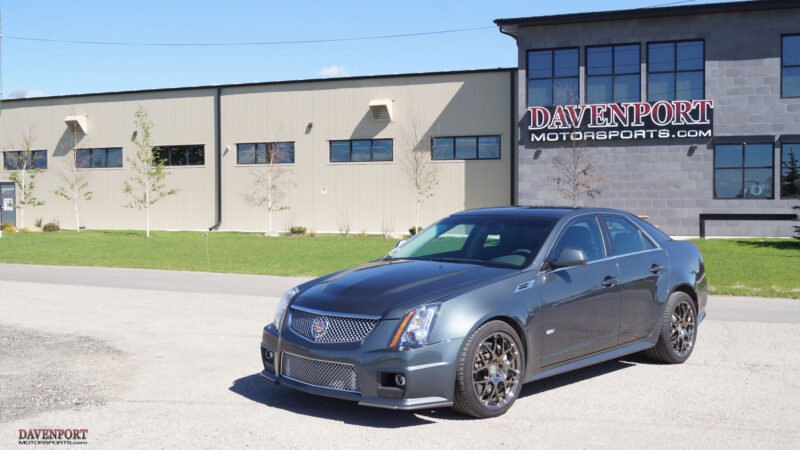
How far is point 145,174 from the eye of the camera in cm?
3791

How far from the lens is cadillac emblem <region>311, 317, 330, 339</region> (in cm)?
546

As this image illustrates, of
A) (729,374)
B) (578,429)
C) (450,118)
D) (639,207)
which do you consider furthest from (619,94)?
(578,429)

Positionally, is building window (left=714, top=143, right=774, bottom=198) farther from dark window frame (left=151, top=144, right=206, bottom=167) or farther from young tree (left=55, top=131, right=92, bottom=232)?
young tree (left=55, top=131, right=92, bottom=232)

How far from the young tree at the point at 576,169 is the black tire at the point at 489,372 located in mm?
25616

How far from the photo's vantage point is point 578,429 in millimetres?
5199

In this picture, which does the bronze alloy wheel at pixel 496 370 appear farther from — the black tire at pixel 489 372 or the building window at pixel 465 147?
the building window at pixel 465 147

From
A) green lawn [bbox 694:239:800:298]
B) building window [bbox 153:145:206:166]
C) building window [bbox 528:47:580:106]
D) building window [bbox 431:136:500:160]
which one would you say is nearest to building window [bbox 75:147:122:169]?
building window [bbox 153:145:206:166]

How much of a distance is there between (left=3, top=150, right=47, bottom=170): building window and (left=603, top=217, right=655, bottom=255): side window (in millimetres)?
41361

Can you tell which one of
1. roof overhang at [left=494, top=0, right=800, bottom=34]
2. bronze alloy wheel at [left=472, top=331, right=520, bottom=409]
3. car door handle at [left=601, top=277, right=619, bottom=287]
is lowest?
bronze alloy wheel at [left=472, top=331, right=520, bottom=409]

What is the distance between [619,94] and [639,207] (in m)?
4.65

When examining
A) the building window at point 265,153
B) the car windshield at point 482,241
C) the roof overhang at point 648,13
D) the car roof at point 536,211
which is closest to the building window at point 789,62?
the roof overhang at point 648,13

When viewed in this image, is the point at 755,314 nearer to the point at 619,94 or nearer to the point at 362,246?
the point at 362,246

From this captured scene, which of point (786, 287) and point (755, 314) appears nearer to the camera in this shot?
point (755, 314)

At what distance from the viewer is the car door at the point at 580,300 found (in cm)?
604
